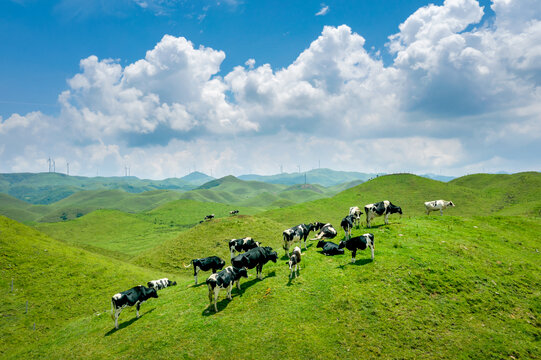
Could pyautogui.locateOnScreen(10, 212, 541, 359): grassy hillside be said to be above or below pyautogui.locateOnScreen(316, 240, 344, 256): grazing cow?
below

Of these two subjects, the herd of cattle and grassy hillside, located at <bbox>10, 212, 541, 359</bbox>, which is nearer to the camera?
grassy hillside, located at <bbox>10, 212, 541, 359</bbox>

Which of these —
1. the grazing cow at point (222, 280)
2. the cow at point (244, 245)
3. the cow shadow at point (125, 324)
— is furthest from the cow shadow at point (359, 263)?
the cow shadow at point (125, 324)

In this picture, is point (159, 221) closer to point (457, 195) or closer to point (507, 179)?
point (457, 195)

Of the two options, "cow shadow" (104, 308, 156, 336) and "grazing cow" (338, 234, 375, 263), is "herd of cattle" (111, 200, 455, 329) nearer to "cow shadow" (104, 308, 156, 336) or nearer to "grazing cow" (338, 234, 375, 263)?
"grazing cow" (338, 234, 375, 263)

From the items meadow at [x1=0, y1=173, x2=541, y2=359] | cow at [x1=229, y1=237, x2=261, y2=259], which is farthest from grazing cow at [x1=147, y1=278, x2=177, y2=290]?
cow at [x1=229, y1=237, x2=261, y2=259]

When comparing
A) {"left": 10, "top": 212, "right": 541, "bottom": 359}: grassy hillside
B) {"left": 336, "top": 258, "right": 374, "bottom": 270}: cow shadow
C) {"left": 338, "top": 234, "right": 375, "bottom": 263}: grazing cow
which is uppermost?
{"left": 338, "top": 234, "right": 375, "bottom": 263}: grazing cow

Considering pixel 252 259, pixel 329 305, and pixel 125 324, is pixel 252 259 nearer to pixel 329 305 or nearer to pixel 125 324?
pixel 329 305

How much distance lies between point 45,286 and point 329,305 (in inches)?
1207

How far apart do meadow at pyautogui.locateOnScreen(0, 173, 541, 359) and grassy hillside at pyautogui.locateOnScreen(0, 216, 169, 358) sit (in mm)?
135

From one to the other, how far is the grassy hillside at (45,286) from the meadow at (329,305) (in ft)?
0.44

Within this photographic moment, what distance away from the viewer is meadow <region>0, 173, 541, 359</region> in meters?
12.7

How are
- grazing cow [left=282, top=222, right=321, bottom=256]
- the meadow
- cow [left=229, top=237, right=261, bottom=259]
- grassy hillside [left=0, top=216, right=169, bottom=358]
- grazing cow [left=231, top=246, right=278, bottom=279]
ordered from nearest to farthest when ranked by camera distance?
the meadow → grazing cow [left=231, top=246, right=278, bottom=279] → grazing cow [left=282, top=222, right=321, bottom=256] → grassy hillside [left=0, top=216, right=169, bottom=358] → cow [left=229, top=237, right=261, bottom=259]

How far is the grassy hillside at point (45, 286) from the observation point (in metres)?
21.6

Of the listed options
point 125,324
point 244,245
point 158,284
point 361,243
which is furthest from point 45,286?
point 361,243
